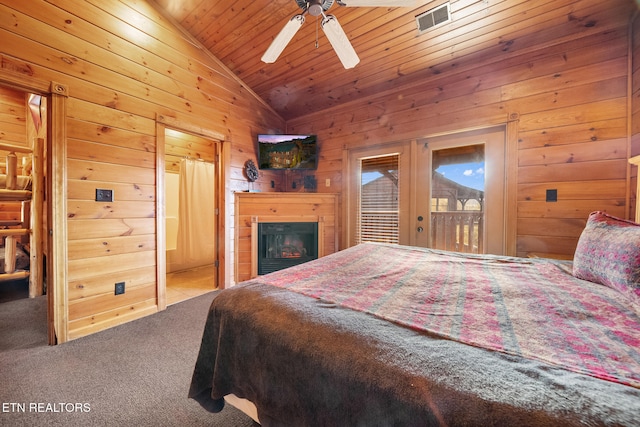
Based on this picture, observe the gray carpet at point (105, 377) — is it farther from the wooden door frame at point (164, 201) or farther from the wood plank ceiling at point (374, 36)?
the wood plank ceiling at point (374, 36)

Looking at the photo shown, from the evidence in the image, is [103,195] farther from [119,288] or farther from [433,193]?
[433,193]

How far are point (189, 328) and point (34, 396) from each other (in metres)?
0.92

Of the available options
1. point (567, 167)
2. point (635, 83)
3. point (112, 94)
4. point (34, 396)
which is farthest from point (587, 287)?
point (112, 94)

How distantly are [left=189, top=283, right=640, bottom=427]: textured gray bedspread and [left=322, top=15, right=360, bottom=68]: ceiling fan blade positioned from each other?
1748mm

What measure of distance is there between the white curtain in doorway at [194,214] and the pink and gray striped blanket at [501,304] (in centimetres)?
335

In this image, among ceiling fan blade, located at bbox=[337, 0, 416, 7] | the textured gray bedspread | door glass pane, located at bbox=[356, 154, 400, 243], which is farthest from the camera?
door glass pane, located at bbox=[356, 154, 400, 243]

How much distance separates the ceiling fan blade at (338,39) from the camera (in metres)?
1.67

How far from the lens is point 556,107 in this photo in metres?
2.23

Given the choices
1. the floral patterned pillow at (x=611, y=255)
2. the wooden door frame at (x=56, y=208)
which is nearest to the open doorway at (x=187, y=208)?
the wooden door frame at (x=56, y=208)

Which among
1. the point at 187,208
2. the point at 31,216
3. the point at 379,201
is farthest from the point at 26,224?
the point at 379,201

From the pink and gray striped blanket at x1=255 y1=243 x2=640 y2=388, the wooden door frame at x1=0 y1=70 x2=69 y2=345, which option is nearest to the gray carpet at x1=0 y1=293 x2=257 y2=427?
the wooden door frame at x1=0 y1=70 x2=69 y2=345

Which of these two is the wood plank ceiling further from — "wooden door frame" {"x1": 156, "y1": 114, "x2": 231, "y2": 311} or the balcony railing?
the balcony railing

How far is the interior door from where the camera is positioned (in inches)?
100

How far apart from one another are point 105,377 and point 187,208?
2931 millimetres
